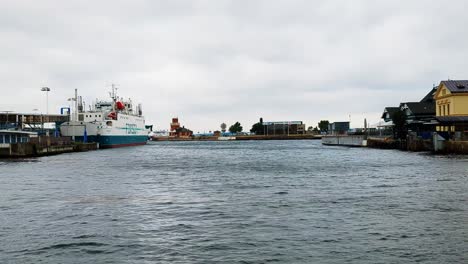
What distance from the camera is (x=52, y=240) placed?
60.9 feet

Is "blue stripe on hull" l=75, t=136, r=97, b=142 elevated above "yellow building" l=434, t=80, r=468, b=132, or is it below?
below

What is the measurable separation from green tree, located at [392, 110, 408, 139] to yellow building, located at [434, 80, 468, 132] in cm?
1056

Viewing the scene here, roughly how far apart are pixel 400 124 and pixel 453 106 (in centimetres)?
1720

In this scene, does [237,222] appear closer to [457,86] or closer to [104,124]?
[457,86]

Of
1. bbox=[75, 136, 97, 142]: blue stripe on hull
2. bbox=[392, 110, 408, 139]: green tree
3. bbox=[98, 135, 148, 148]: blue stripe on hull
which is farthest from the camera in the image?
bbox=[98, 135, 148, 148]: blue stripe on hull

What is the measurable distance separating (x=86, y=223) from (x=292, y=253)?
10340 millimetres

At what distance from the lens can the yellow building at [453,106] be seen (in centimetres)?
7531

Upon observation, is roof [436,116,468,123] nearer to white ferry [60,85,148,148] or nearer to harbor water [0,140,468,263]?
harbor water [0,140,468,263]

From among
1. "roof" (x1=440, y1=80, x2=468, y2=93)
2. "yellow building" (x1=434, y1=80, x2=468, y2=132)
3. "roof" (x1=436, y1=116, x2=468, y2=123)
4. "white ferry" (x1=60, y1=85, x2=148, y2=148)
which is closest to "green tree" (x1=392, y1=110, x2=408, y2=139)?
"yellow building" (x1=434, y1=80, x2=468, y2=132)

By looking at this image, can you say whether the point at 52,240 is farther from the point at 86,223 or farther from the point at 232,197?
the point at 232,197

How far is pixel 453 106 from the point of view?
79.9 metres

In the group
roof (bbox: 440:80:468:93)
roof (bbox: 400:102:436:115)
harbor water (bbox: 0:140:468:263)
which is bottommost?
harbor water (bbox: 0:140:468:263)

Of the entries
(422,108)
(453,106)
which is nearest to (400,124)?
(422,108)

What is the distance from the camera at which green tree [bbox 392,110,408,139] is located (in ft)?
316
